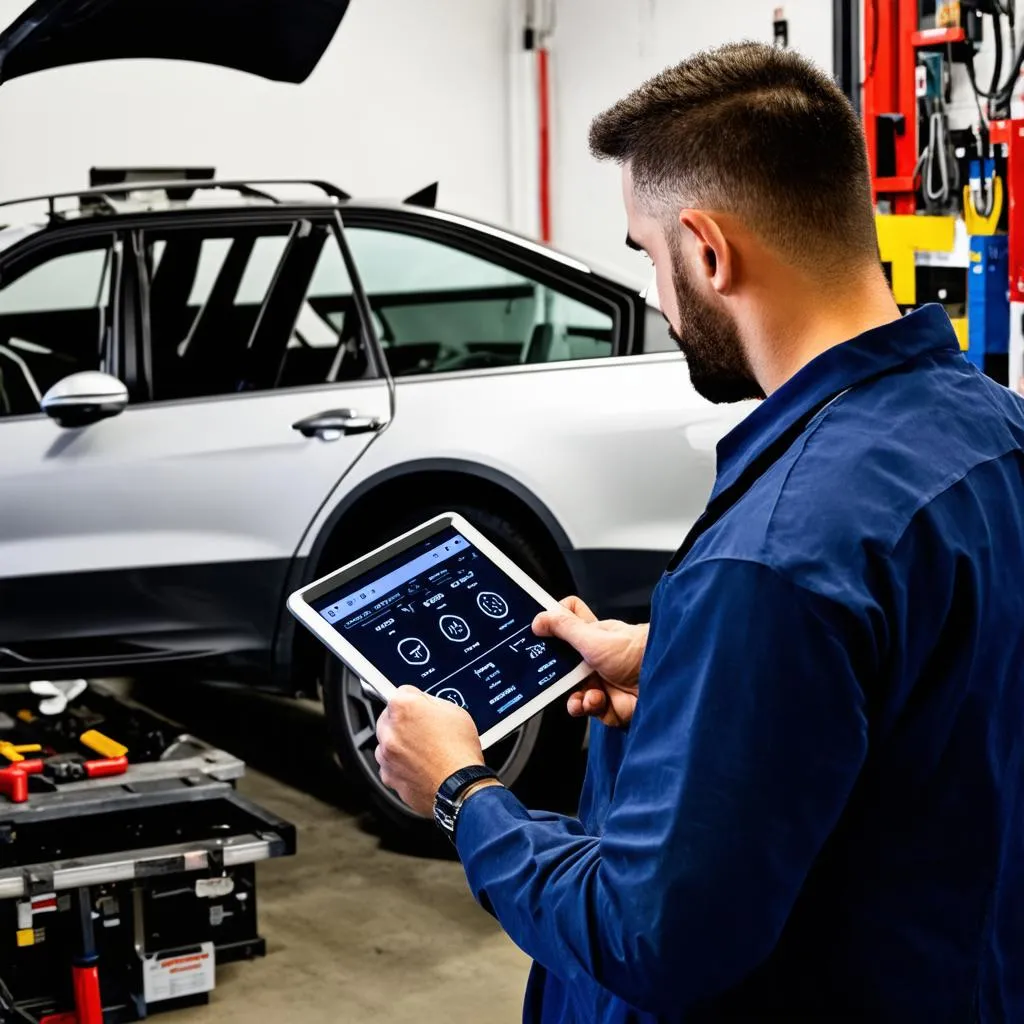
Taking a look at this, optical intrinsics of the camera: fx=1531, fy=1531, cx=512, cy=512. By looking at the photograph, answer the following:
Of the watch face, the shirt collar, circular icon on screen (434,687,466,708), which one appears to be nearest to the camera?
the shirt collar

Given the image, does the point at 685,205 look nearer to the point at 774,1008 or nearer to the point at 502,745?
the point at 774,1008

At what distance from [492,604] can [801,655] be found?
0.66 m

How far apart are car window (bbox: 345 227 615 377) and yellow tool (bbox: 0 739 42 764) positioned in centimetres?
141

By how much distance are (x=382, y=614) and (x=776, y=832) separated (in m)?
0.66

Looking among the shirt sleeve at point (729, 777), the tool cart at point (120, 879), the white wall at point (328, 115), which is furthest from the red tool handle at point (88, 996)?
the white wall at point (328, 115)

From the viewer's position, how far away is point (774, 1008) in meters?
1.06

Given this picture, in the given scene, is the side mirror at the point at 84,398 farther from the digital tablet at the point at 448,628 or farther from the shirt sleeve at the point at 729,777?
the shirt sleeve at the point at 729,777

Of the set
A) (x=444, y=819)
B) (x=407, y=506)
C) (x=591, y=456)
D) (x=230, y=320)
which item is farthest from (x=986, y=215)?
(x=444, y=819)

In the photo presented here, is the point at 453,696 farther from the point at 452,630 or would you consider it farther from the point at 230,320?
the point at 230,320

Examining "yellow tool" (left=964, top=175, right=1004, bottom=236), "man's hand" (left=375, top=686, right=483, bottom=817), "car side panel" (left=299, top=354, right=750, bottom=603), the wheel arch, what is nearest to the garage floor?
the wheel arch

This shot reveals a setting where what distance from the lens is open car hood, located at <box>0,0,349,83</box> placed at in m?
3.82

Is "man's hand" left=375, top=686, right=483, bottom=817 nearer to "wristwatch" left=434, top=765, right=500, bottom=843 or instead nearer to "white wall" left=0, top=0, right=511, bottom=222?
"wristwatch" left=434, top=765, right=500, bottom=843

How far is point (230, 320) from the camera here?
4.28 meters

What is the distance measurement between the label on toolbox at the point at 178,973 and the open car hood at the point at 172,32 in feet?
7.26
